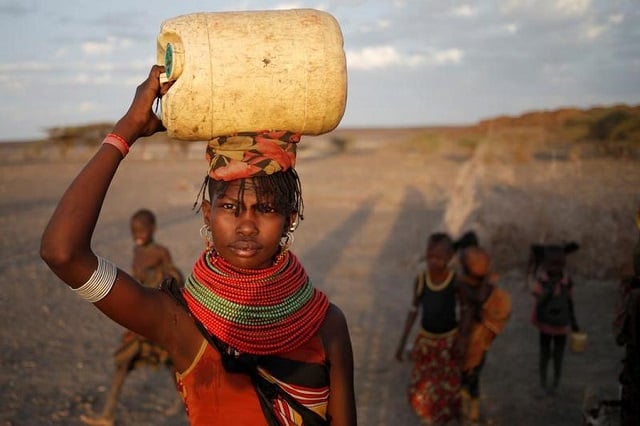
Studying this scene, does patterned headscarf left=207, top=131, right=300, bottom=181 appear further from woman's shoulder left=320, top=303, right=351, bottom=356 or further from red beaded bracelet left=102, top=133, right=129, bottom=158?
woman's shoulder left=320, top=303, right=351, bottom=356

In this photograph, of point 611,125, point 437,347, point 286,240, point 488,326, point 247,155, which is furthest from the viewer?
point 611,125

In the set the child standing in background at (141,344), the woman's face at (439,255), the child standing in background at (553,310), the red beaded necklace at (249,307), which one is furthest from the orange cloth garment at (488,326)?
the red beaded necklace at (249,307)

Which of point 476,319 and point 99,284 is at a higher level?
point 99,284

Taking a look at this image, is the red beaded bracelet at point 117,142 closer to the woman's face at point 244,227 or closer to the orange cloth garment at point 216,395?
the woman's face at point 244,227

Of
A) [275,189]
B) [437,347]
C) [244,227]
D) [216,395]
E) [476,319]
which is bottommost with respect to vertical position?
[437,347]

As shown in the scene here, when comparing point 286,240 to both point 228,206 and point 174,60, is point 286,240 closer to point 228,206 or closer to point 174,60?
point 228,206

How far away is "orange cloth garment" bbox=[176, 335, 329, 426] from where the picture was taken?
1.75m

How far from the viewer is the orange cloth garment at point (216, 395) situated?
1751 mm

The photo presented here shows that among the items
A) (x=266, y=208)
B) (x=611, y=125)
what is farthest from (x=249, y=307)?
(x=611, y=125)

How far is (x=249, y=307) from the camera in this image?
1.77 meters

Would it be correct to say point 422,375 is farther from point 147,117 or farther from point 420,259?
point 420,259

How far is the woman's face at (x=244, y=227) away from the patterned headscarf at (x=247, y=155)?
6 centimetres

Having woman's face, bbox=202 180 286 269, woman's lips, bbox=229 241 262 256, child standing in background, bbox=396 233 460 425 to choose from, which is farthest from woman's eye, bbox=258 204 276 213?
child standing in background, bbox=396 233 460 425

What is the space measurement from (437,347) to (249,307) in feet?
10.4
